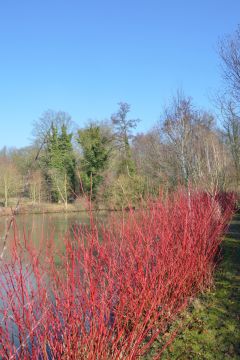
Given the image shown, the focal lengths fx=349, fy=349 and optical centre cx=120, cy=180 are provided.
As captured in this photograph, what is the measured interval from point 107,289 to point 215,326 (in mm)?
2310

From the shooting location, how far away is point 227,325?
4.43 meters

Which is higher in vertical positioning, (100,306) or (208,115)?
(208,115)

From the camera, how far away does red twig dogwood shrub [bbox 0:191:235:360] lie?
254cm

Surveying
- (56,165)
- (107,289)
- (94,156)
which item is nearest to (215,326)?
(107,289)

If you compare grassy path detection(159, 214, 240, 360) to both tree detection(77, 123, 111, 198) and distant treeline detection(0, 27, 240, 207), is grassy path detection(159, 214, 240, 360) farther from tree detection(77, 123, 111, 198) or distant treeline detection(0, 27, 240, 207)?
tree detection(77, 123, 111, 198)

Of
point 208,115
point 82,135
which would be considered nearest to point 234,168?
point 208,115

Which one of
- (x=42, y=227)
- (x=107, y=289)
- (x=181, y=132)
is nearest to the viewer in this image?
(x=42, y=227)

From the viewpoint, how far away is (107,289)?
2.84 meters

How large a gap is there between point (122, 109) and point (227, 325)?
105 ft

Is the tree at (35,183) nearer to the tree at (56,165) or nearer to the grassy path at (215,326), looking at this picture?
the tree at (56,165)

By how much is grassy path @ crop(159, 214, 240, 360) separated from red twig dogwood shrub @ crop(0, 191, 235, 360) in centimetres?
22

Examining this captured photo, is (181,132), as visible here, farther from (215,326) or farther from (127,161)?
(127,161)

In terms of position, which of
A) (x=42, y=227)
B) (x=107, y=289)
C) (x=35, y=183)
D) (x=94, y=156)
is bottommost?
(x=107, y=289)

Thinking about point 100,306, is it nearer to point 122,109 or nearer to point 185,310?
point 185,310
